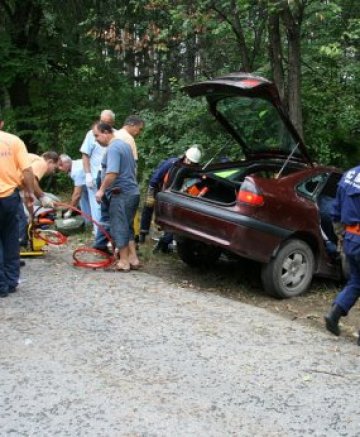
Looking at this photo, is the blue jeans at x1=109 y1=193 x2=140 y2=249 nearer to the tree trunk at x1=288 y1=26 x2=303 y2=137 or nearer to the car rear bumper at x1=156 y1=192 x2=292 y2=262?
the car rear bumper at x1=156 y1=192 x2=292 y2=262

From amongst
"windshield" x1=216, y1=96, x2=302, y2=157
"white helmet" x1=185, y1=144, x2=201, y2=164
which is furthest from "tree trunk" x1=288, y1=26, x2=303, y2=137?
"white helmet" x1=185, y1=144, x2=201, y2=164

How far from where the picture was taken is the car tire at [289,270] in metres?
6.78

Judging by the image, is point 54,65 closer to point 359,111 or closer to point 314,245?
point 359,111

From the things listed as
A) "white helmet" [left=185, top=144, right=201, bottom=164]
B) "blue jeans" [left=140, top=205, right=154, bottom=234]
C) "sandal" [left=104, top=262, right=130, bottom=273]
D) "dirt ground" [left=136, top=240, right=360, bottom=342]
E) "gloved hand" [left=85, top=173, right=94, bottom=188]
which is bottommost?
"dirt ground" [left=136, top=240, right=360, bottom=342]

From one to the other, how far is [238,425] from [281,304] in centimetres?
310

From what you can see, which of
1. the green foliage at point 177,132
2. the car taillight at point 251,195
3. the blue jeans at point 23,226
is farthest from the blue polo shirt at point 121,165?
the green foliage at point 177,132

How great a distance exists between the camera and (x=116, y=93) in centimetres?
1452

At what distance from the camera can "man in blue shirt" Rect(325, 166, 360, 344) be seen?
18.0 ft

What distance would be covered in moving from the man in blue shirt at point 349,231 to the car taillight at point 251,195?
102 cm

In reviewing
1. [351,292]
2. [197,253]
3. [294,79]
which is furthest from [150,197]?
[351,292]

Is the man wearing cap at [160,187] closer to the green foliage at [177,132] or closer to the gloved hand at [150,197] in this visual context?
the gloved hand at [150,197]

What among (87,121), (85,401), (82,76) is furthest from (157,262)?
(82,76)

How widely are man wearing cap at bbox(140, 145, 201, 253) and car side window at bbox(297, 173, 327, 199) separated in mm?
1623

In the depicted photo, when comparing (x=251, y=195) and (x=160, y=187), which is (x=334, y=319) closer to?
(x=251, y=195)
